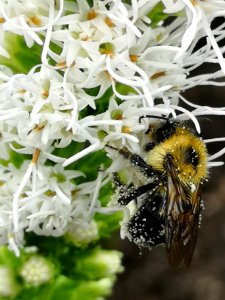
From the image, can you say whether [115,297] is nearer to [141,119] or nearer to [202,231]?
[202,231]

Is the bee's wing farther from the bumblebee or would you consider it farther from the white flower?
the white flower

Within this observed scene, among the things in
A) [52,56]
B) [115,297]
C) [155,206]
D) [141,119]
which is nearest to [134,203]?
[155,206]

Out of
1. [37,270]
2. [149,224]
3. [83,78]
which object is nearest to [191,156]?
[149,224]

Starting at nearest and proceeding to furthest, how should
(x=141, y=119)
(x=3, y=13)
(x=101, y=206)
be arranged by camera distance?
(x=3, y=13) → (x=141, y=119) → (x=101, y=206)

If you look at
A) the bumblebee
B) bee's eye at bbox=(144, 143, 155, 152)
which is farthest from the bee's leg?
bee's eye at bbox=(144, 143, 155, 152)

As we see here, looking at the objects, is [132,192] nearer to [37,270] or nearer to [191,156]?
[191,156]

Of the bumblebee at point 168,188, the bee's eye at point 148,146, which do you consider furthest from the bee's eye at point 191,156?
the bee's eye at point 148,146
